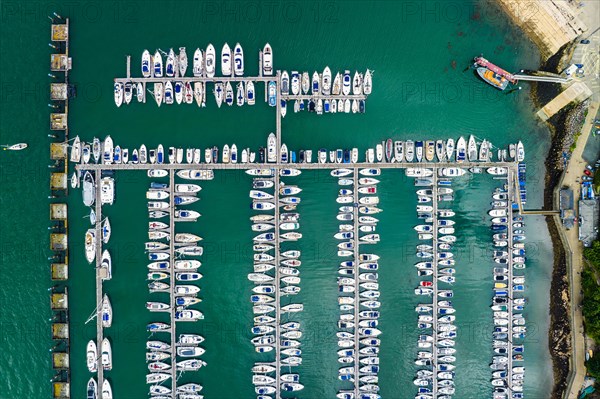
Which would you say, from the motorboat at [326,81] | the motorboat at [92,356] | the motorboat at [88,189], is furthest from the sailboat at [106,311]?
the motorboat at [326,81]

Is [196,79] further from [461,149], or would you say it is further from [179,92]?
[461,149]

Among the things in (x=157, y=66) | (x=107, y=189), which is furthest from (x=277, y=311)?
(x=157, y=66)

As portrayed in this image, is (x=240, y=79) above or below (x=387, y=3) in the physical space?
below

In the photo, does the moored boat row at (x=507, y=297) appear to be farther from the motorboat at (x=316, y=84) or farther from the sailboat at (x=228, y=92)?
the sailboat at (x=228, y=92)

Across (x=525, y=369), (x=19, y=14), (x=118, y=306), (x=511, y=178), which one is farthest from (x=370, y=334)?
(x=19, y=14)

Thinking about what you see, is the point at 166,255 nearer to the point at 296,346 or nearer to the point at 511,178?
the point at 296,346
